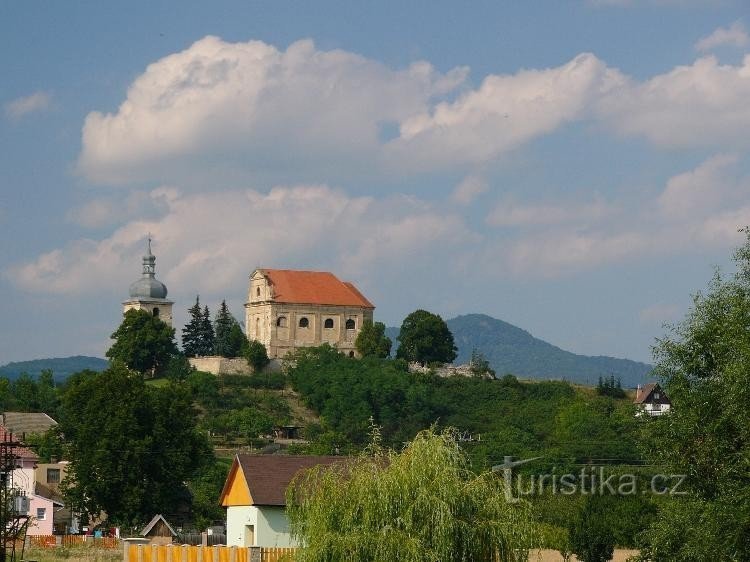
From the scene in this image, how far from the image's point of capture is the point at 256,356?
362 feet

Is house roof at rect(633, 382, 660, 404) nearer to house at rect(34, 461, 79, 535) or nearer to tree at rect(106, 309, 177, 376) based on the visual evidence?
tree at rect(106, 309, 177, 376)

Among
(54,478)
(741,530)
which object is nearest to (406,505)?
(741,530)

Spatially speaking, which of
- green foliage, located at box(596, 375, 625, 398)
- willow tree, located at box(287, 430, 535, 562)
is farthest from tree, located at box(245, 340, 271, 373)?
willow tree, located at box(287, 430, 535, 562)

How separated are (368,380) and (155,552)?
2907 inches

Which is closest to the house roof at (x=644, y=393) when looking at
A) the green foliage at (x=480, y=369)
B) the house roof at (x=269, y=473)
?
the green foliage at (x=480, y=369)

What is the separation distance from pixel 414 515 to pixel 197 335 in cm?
9732

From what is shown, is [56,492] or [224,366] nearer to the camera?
[56,492]

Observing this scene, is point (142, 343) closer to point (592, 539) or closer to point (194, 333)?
point (194, 333)

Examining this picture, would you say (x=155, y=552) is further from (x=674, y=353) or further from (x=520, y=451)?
(x=520, y=451)

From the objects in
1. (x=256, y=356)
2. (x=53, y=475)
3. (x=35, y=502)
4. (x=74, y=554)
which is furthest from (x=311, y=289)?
(x=74, y=554)

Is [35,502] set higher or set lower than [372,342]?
lower

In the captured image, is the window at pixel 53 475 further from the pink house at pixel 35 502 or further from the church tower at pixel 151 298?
the church tower at pixel 151 298

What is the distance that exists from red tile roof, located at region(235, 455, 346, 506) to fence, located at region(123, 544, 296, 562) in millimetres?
6296

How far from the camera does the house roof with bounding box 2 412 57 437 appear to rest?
82.6 metres
